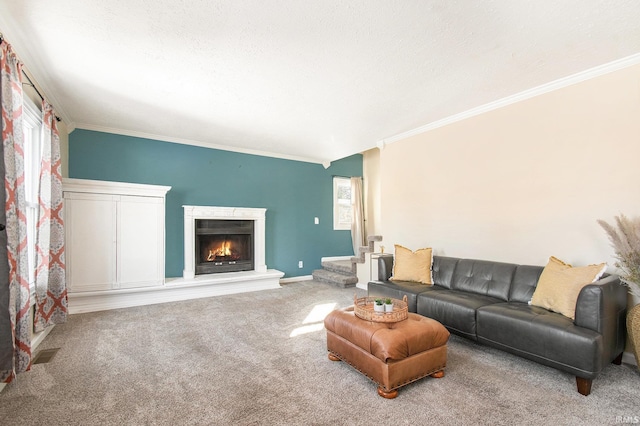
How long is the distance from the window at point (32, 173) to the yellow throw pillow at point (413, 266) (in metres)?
3.97

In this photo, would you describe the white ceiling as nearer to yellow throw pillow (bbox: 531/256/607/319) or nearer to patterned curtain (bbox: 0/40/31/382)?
patterned curtain (bbox: 0/40/31/382)

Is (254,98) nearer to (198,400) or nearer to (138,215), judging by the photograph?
(138,215)

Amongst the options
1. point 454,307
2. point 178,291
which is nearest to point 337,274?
point 178,291

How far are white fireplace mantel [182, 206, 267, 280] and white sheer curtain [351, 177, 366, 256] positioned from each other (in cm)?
220

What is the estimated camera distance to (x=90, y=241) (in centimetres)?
406

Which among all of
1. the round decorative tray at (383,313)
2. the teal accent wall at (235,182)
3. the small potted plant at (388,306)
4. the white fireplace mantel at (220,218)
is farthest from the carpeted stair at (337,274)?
the small potted plant at (388,306)

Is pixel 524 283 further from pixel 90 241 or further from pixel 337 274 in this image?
pixel 90 241

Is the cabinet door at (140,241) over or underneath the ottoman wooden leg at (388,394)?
over

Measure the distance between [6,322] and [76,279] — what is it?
2.44 metres

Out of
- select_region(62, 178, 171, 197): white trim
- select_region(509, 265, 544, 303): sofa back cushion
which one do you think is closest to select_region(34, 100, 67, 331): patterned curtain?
select_region(62, 178, 171, 197): white trim

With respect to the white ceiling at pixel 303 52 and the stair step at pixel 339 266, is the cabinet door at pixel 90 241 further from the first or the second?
the stair step at pixel 339 266

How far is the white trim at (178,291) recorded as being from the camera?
13.2 feet

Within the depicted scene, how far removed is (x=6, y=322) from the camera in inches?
74.0

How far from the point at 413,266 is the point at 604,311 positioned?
1.88 m
